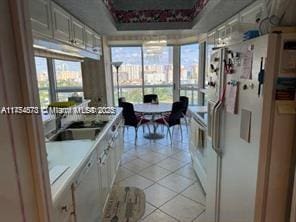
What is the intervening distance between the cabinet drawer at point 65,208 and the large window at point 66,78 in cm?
157

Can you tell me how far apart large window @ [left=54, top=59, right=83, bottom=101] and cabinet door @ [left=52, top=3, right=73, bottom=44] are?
430 mm

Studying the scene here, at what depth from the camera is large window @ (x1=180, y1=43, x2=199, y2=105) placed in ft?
18.0

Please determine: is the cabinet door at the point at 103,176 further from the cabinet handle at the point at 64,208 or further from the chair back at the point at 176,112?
the chair back at the point at 176,112

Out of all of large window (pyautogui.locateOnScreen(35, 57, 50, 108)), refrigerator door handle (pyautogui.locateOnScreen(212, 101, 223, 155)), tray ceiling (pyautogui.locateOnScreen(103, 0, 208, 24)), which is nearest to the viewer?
refrigerator door handle (pyautogui.locateOnScreen(212, 101, 223, 155))

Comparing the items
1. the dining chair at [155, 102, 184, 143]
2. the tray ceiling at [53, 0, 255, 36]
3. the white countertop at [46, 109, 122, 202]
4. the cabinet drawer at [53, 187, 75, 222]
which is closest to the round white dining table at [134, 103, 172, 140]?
the dining chair at [155, 102, 184, 143]

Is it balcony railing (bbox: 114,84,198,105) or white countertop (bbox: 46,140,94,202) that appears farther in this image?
balcony railing (bbox: 114,84,198,105)

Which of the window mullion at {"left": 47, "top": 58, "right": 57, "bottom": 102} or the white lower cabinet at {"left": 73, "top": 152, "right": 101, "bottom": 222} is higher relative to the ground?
the window mullion at {"left": 47, "top": 58, "right": 57, "bottom": 102}

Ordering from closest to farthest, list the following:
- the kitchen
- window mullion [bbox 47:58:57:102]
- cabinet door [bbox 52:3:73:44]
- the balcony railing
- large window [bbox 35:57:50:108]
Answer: the kitchen < cabinet door [bbox 52:3:73:44] < large window [bbox 35:57:50:108] < window mullion [bbox 47:58:57:102] < the balcony railing

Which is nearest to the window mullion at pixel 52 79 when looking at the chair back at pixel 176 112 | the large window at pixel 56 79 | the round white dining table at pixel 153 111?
the large window at pixel 56 79

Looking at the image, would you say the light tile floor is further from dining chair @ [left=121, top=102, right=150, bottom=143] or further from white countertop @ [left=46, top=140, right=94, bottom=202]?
white countertop @ [left=46, top=140, right=94, bottom=202]

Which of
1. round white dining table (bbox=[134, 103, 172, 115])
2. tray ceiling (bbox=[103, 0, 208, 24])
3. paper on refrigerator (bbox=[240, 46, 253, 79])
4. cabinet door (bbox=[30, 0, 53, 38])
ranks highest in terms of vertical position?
tray ceiling (bbox=[103, 0, 208, 24])

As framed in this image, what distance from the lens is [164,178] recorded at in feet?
10.3

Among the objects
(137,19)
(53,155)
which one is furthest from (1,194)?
(137,19)

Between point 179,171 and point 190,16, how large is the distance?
269 cm
